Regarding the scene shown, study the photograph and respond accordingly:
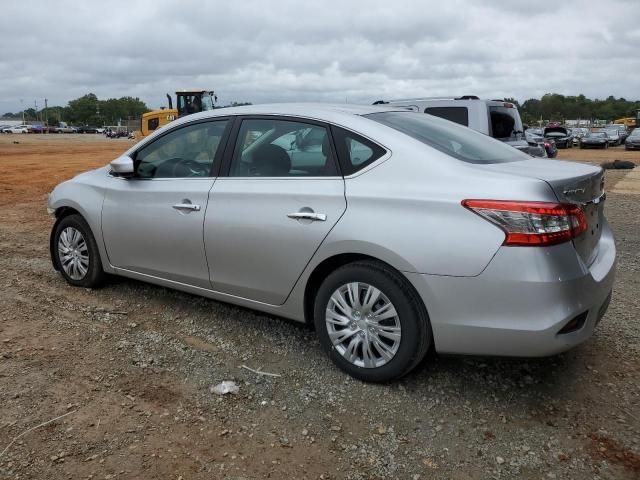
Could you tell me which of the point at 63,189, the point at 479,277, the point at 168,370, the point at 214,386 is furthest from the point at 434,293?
the point at 63,189

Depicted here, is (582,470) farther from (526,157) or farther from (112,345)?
(112,345)

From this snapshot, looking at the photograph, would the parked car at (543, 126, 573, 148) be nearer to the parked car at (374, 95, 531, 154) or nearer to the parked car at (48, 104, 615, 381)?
the parked car at (374, 95, 531, 154)

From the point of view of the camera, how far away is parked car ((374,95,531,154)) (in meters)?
9.49

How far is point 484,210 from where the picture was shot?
293cm

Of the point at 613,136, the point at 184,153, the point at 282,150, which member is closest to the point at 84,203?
the point at 184,153

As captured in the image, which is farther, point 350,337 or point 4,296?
point 4,296

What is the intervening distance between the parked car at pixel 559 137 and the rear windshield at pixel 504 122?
93.6 feet

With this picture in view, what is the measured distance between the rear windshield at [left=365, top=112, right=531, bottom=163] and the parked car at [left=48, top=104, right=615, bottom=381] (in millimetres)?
20

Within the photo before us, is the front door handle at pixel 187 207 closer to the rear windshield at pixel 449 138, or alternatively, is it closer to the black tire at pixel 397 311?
the black tire at pixel 397 311

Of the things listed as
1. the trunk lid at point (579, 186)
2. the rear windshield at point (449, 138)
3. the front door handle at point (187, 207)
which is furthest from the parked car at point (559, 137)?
the front door handle at point (187, 207)

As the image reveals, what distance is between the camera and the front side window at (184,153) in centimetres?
419

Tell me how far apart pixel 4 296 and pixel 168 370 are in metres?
2.22

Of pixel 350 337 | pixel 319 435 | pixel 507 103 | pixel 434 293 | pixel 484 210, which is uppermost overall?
pixel 507 103

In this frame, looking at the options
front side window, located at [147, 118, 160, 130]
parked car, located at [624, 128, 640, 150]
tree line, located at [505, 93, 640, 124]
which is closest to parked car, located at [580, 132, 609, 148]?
parked car, located at [624, 128, 640, 150]
